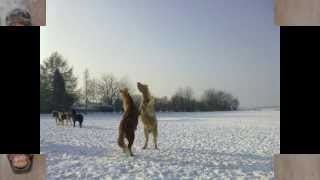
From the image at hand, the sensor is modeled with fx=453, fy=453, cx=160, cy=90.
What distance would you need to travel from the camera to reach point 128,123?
378 cm

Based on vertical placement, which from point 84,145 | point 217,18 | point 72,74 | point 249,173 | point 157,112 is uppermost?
point 217,18

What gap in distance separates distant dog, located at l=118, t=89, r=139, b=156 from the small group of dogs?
0.35 m

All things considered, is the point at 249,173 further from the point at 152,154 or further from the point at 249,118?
the point at 152,154

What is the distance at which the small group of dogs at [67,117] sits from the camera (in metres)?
3.66

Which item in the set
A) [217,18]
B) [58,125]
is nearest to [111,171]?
[58,125]

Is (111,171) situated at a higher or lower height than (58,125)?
lower

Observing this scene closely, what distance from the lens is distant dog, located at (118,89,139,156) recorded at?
3.77m

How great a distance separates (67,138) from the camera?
3764mm

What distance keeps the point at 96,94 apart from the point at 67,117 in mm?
301

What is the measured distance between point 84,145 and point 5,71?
888 mm

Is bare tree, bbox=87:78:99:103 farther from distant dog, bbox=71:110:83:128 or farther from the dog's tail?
the dog's tail

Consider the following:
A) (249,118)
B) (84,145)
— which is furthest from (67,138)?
(249,118)

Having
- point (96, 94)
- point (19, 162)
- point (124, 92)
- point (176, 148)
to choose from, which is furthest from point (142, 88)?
point (19, 162)

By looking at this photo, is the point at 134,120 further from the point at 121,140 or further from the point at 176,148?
the point at 176,148
